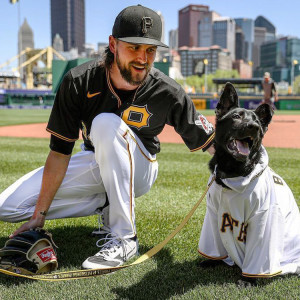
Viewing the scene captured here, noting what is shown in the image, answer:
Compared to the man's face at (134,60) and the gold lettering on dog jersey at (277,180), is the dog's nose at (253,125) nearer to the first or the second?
the gold lettering on dog jersey at (277,180)

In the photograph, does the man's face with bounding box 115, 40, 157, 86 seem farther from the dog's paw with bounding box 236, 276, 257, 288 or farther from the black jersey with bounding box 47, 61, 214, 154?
the dog's paw with bounding box 236, 276, 257, 288

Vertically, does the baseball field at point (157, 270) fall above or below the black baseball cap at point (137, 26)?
below

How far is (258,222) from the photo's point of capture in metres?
2.26

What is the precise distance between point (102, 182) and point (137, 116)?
2.03 ft

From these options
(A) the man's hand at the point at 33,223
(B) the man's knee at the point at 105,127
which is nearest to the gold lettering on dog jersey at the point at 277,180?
(B) the man's knee at the point at 105,127

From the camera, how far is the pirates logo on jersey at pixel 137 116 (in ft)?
9.48

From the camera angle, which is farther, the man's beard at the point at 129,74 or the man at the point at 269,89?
the man at the point at 269,89

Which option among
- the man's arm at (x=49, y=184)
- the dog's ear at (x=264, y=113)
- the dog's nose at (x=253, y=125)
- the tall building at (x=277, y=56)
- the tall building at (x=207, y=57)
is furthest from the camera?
the tall building at (x=277, y=56)

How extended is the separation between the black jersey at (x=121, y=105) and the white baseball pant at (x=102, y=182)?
0.16 meters

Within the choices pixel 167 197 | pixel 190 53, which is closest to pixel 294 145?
pixel 167 197

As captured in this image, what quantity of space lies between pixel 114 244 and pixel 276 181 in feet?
4.10

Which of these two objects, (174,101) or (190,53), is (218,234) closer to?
(174,101)

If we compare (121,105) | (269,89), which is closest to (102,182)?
(121,105)

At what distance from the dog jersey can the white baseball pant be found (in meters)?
0.66
